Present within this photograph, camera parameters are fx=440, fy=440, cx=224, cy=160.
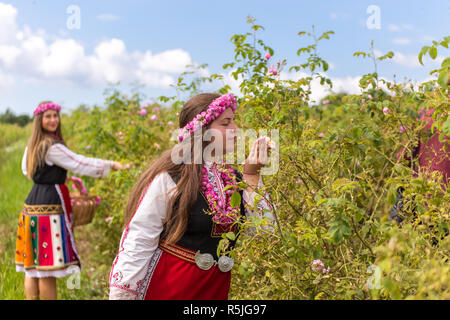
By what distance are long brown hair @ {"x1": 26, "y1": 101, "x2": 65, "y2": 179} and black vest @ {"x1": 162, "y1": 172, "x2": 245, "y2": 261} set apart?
2112 millimetres

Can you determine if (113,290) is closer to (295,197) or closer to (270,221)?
(270,221)

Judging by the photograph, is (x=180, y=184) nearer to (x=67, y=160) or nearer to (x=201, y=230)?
(x=201, y=230)

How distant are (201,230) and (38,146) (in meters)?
2.27

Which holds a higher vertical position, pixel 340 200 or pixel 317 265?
pixel 340 200

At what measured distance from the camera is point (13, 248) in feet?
16.1

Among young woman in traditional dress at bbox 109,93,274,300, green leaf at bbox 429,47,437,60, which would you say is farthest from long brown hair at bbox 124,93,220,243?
green leaf at bbox 429,47,437,60

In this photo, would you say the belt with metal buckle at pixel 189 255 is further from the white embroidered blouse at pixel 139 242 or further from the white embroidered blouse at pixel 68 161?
the white embroidered blouse at pixel 68 161

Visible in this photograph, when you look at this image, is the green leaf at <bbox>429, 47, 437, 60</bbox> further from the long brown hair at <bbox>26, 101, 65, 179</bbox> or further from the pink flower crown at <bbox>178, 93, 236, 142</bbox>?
the long brown hair at <bbox>26, 101, 65, 179</bbox>

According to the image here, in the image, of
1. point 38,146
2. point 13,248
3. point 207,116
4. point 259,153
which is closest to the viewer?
point 259,153

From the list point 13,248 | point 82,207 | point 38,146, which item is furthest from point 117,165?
point 13,248

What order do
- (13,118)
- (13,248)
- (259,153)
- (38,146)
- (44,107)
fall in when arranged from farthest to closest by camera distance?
(13,118), (13,248), (44,107), (38,146), (259,153)

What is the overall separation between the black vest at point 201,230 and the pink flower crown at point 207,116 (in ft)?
0.62
